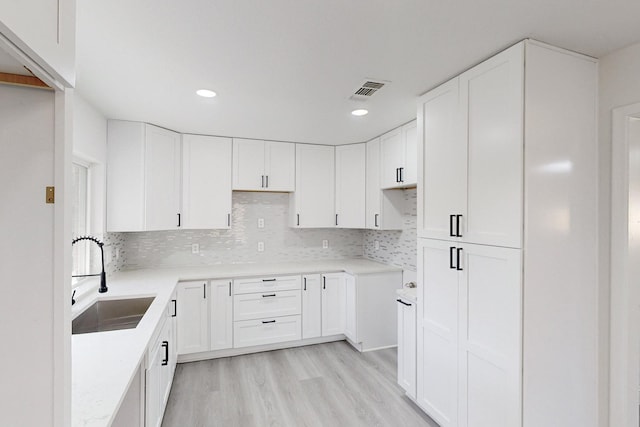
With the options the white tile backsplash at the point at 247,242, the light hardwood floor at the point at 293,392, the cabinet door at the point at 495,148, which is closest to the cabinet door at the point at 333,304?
the light hardwood floor at the point at 293,392

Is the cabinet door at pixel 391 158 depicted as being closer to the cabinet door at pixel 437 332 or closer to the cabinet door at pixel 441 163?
the cabinet door at pixel 441 163

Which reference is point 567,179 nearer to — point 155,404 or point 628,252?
point 628,252

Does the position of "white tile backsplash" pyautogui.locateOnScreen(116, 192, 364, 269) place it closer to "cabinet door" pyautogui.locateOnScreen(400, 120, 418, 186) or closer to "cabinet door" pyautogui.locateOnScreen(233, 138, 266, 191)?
"cabinet door" pyautogui.locateOnScreen(233, 138, 266, 191)

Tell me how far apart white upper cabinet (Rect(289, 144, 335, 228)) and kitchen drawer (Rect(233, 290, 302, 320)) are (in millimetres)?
885

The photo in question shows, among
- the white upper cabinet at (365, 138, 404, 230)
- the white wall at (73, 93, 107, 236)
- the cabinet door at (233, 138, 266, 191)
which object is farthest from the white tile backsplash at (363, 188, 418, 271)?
the white wall at (73, 93, 107, 236)

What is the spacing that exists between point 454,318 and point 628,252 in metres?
1.00

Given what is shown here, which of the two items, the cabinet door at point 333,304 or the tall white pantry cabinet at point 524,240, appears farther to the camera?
the cabinet door at point 333,304

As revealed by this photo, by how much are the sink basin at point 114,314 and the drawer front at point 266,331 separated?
109 cm

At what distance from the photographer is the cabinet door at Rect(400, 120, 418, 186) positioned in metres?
2.91

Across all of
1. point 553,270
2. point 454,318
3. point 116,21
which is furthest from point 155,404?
point 553,270

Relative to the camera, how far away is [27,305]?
2.35 feet

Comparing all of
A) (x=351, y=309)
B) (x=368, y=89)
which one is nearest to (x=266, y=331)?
(x=351, y=309)

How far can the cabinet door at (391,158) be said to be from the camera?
10.3 ft

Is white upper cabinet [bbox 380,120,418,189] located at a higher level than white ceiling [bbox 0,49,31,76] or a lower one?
higher
